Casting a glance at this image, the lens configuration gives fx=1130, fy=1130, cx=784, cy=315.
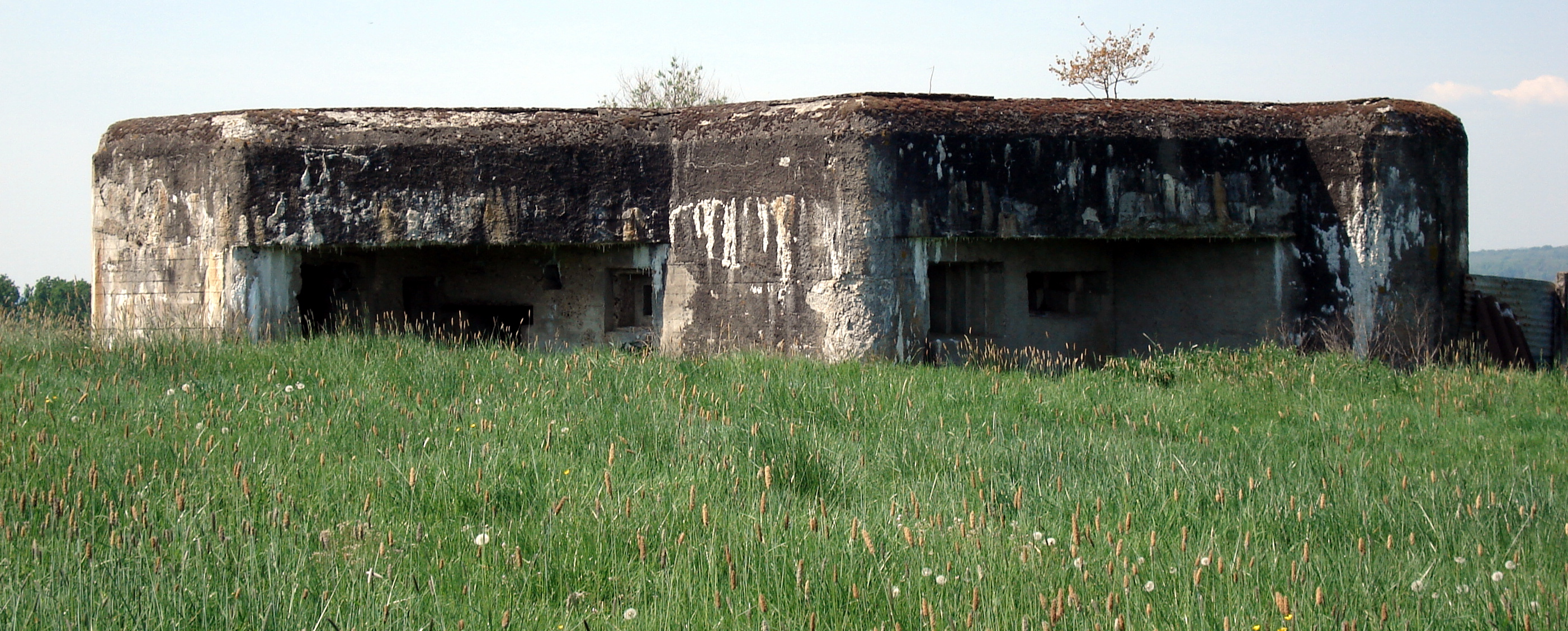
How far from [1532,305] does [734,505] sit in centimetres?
889

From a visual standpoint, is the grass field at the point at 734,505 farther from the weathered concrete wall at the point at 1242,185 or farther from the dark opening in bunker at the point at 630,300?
the dark opening in bunker at the point at 630,300

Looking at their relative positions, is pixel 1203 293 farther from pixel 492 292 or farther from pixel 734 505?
pixel 734 505

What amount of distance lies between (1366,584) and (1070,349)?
23.1ft

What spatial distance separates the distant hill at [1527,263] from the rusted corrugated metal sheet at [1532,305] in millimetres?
131652

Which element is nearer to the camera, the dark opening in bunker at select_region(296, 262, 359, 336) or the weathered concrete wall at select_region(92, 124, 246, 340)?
the weathered concrete wall at select_region(92, 124, 246, 340)

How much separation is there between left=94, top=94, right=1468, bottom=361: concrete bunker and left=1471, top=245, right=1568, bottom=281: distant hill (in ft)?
438

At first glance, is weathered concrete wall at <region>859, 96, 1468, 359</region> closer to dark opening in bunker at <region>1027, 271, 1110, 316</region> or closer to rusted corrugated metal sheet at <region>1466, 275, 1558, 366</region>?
rusted corrugated metal sheet at <region>1466, 275, 1558, 366</region>

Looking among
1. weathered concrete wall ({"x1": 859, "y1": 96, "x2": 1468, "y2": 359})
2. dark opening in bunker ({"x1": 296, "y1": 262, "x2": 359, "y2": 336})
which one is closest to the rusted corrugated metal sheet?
weathered concrete wall ({"x1": 859, "y1": 96, "x2": 1468, "y2": 359})

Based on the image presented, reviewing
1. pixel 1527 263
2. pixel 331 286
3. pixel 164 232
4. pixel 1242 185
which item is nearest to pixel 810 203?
pixel 1242 185

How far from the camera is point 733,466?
13.8ft

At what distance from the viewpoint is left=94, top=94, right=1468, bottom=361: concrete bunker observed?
821cm

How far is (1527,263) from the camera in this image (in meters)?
164

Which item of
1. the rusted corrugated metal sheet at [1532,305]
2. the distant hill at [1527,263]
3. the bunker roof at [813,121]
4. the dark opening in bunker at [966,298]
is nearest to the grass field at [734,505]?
the bunker roof at [813,121]

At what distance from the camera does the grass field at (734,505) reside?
2.81 metres
